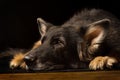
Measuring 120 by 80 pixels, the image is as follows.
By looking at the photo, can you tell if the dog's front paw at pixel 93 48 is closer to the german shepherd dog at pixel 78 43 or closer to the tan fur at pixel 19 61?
the german shepherd dog at pixel 78 43

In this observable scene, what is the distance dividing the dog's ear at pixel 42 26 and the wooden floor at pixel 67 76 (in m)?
0.26

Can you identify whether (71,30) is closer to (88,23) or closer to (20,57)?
(88,23)

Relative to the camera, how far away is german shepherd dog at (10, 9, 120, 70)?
6.14 feet

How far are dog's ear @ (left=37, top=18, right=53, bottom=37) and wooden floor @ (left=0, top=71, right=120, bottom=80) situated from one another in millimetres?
264

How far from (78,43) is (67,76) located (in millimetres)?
199

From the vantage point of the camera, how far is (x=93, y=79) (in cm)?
181

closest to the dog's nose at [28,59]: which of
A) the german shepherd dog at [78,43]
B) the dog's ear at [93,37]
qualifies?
the german shepherd dog at [78,43]

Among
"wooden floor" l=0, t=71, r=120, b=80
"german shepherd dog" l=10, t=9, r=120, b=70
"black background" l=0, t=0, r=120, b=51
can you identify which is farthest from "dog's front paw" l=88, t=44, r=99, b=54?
"black background" l=0, t=0, r=120, b=51

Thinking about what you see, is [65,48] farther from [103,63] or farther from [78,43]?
[103,63]

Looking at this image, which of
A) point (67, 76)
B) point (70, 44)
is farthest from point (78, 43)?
point (67, 76)

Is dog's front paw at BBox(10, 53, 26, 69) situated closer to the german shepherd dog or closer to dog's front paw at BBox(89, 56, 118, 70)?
the german shepherd dog

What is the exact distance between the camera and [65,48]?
1949 mm

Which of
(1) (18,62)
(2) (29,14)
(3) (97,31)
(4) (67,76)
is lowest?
(4) (67,76)

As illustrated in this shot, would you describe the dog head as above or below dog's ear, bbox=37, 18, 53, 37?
below
